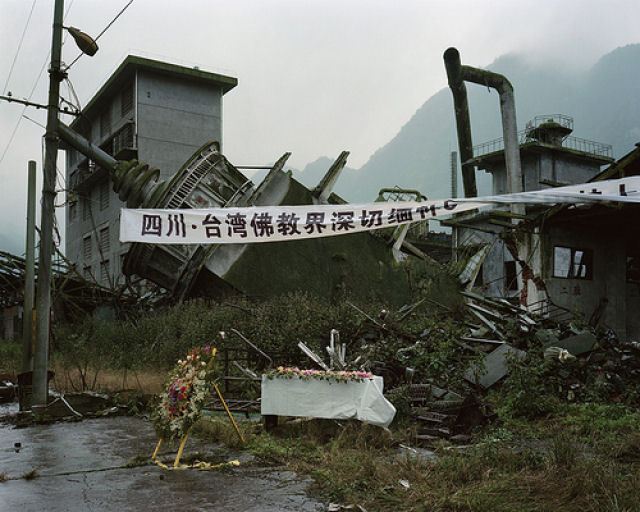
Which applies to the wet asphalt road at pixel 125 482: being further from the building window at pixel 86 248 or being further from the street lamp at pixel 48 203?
the building window at pixel 86 248

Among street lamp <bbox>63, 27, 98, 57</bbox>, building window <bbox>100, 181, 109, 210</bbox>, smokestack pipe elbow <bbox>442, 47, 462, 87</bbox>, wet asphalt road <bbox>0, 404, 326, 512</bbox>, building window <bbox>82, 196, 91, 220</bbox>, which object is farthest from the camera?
building window <bbox>82, 196, 91, 220</bbox>

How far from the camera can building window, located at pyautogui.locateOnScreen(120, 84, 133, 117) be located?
3681 centimetres

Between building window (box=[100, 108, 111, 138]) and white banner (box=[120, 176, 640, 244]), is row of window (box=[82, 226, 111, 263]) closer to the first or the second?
building window (box=[100, 108, 111, 138])

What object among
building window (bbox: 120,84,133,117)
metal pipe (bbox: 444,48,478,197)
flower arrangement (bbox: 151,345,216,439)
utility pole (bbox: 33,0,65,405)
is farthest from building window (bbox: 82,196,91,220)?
flower arrangement (bbox: 151,345,216,439)

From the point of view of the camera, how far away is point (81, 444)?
30.4 feet

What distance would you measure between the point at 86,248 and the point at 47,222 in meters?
32.4

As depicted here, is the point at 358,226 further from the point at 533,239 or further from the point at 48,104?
the point at 533,239

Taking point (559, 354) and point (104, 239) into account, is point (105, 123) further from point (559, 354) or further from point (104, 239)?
point (559, 354)

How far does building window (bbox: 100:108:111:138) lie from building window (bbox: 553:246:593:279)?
31917 millimetres

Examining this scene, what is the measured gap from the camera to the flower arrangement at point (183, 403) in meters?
7.59

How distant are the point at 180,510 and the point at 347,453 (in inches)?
101

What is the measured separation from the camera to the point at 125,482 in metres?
6.80

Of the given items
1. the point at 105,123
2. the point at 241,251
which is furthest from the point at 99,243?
the point at 241,251

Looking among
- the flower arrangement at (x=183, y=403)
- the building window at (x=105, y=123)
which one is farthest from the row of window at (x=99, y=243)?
the flower arrangement at (x=183, y=403)
